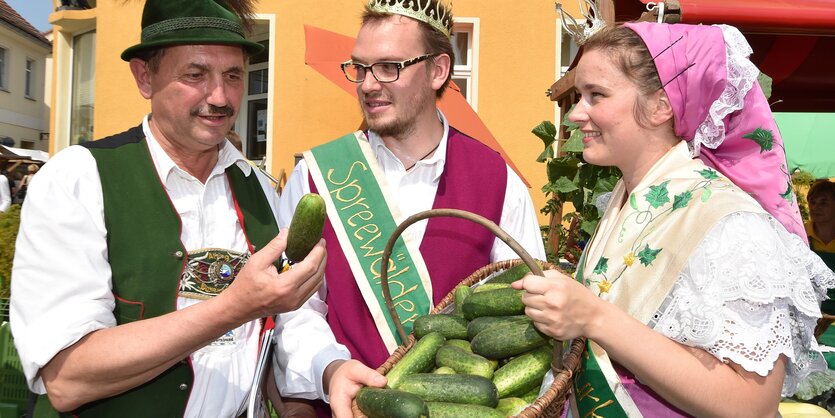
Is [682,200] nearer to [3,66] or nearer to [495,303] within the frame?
[495,303]

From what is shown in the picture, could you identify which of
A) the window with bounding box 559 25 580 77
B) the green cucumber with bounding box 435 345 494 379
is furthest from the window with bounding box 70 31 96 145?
the green cucumber with bounding box 435 345 494 379

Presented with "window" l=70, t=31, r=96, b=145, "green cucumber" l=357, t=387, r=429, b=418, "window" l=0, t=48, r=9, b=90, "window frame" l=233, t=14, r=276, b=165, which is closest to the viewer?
"green cucumber" l=357, t=387, r=429, b=418

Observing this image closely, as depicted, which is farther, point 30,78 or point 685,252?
point 30,78

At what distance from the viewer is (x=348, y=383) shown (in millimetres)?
1845

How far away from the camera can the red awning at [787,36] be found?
3142 mm

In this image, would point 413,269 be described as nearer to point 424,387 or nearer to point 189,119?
point 424,387

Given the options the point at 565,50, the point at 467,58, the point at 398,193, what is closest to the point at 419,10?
the point at 398,193

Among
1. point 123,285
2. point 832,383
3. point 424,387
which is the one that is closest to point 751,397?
point 424,387

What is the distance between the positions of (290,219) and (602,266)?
1.25 metres

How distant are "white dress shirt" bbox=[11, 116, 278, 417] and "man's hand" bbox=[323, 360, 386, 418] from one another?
38 cm

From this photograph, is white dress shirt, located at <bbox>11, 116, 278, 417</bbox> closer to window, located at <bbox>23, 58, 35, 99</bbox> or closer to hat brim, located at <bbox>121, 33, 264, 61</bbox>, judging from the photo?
hat brim, located at <bbox>121, 33, 264, 61</bbox>

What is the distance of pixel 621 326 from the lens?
5.26ft

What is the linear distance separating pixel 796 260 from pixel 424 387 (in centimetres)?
107

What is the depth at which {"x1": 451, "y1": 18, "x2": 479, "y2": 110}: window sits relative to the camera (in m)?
9.02
